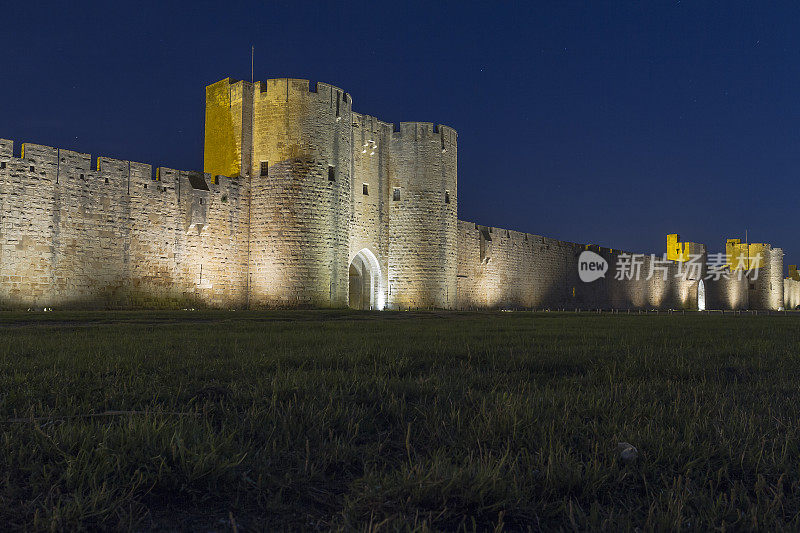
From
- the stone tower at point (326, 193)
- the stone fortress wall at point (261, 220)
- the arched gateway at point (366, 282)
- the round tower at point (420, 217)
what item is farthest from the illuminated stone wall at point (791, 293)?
the arched gateway at point (366, 282)

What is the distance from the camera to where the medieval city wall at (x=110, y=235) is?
45.6ft

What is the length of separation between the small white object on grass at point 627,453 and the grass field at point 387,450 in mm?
23

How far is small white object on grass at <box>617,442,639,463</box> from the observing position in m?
1.70

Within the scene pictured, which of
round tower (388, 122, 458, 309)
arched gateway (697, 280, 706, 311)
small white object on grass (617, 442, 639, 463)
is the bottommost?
small white object on grass (617, 442, 639, 463)

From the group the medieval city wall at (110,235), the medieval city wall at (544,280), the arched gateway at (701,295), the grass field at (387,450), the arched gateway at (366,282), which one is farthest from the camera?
the arched gateway at (701,295)

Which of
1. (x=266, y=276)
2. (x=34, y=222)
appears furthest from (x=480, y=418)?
(x=266, y=276)

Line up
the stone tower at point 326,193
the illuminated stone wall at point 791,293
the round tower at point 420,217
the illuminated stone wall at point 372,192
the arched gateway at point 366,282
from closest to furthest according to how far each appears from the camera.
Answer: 1. the stone tower at point 326,193
2. the illuminated stone wall at point 372,192
3. the round tower at point 420,217
4. the arched gateway at point 366,282
5. the illuminated stone wall at point 791,293

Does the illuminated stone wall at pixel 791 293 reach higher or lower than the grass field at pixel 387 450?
higher

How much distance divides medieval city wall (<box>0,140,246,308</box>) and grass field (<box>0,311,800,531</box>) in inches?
516

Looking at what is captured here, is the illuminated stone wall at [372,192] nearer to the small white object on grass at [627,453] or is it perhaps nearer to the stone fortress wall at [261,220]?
the stone fortress wall at [261,220]

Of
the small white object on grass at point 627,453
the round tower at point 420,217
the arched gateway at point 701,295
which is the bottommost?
the small white object on grass at point 627,453

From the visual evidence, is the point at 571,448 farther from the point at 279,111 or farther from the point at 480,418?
the point at 279,111

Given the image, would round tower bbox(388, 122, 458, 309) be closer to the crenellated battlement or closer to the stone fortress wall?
the stone fortress wall

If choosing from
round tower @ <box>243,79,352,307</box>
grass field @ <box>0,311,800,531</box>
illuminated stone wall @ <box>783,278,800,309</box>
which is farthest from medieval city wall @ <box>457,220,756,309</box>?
grass field @ <box>0,311,800,531</box>
